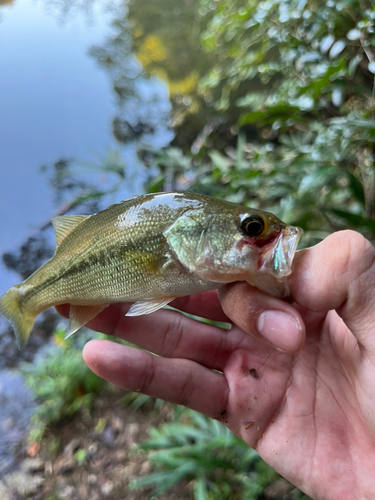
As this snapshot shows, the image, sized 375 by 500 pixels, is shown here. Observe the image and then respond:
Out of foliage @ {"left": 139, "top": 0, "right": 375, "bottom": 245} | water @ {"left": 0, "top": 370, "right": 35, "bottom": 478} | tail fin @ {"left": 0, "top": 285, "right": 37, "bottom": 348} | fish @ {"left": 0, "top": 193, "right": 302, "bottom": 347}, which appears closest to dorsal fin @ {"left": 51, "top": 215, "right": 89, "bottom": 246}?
fish @ {"left": 0, "top": 193, "right": 302, "bottom": 347}

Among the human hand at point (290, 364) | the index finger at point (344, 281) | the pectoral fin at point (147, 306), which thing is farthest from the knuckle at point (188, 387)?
the index finger at point (344, 281)

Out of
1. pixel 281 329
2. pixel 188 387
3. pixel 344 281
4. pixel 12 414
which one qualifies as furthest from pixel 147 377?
pixel 12 414

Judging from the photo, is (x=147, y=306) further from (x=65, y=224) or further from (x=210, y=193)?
(x=210, y=193)

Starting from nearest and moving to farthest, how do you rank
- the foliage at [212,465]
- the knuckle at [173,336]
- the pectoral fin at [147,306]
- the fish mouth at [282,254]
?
the fish mouth at [282,254] < the pectoral fin at [147,306] < the knuckle at [173,336] < the foliage at [212,465]

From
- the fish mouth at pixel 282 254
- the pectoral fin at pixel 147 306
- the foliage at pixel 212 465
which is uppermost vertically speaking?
the fish mouth at pixel 282 254

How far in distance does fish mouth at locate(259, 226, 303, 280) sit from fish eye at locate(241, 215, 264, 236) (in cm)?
7

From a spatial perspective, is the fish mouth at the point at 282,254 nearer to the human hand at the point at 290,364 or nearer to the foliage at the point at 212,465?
the human hand at the point at 290,364

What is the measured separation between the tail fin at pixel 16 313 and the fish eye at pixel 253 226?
119 centimetres

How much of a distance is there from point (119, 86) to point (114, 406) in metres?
6.25

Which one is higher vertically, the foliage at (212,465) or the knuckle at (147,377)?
the knuckle at (147,377)

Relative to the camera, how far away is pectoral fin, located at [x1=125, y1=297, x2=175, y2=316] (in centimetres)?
131

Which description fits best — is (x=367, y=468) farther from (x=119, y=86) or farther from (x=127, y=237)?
(x=119, y=86)

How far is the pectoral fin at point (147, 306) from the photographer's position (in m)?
1.31

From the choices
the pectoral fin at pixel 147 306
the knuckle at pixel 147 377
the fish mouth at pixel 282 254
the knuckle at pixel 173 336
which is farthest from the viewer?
the knuckle at pixel 173 336
